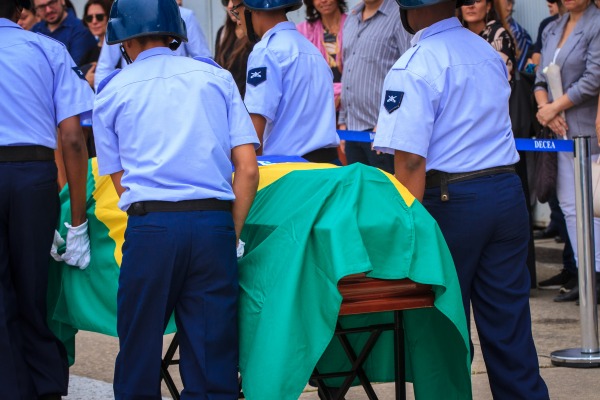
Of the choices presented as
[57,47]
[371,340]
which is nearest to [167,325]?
[371,340]

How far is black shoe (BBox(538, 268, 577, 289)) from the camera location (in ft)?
27.0

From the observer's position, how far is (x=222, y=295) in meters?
4.17

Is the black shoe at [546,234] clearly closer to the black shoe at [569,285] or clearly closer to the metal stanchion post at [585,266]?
the black shoe at [569,285]

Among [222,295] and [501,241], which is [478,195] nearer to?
[501,241]

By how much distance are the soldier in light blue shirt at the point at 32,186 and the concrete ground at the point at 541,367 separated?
735mm

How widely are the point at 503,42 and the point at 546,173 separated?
0.90 metres

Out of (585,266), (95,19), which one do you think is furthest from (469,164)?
(95,19)

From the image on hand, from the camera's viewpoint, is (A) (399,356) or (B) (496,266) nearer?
(A) (399,356)

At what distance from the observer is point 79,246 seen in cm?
504

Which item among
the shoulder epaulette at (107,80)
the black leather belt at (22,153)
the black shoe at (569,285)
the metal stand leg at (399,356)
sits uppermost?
the shoulder epaulette at (107,80)

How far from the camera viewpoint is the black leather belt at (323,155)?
5.71m

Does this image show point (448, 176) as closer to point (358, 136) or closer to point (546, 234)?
point (358, 136)

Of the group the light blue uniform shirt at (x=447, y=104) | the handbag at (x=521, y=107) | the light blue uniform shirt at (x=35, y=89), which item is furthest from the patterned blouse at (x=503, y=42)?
the light blue uniform shirt at (x=35, y=89)

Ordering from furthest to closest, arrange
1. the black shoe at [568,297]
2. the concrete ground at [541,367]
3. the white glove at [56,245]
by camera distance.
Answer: the black shoe at [568,297], the concrete ground at [541,367], the white glove at [56,245]
